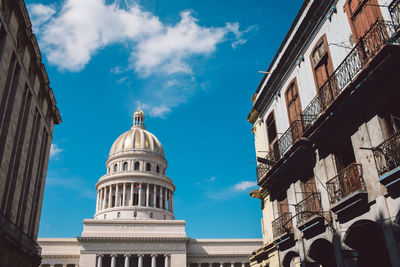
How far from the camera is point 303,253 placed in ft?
48.0

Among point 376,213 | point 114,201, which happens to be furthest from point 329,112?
point 114,201

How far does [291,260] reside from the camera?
671 inches

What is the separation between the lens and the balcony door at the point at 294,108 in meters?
15.1

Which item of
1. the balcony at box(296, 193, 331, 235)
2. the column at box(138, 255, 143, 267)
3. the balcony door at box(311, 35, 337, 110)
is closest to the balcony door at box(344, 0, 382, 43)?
the balcony door at box(311, 35, 337, 110)

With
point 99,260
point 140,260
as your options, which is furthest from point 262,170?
point 99,260

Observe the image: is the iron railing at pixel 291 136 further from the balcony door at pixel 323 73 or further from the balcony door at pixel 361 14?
the balcony door at pixel 361 14

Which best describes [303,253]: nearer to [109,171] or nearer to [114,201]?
[114,201]

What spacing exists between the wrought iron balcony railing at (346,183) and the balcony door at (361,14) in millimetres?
4219

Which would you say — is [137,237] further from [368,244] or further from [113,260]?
[368,244]

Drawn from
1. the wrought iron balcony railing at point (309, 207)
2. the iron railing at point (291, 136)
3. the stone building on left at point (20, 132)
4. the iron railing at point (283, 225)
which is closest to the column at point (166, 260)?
the stone building on left at point (20, 132)

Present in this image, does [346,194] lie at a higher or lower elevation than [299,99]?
lower

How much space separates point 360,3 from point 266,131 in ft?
31.3

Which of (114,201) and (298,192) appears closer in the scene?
(298,192)

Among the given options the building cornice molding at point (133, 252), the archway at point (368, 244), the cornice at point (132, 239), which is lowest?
the archway at point (368, 244)
